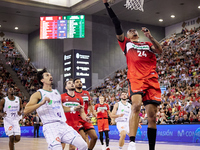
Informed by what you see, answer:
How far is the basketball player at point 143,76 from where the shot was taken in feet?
15.8

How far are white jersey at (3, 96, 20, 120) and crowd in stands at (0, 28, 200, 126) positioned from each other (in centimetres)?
814

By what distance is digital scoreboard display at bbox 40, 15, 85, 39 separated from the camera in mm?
22812

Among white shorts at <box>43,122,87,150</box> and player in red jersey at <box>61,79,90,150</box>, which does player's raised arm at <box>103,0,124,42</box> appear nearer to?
white shorts at <box>43,122,87,150</box>

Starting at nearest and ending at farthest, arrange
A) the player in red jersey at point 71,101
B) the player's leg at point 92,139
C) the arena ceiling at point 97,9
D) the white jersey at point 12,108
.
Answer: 1. the player in red jersey at point 71,101
2. the player's leg at point 92,139
3. the white jersey at point 12,108
4. the arena ceiling at point 97,9

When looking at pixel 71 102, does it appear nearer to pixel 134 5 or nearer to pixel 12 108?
pixel 134 5

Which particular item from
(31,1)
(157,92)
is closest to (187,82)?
(157,92)

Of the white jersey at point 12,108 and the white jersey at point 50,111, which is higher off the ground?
the white jersey at point 50,111

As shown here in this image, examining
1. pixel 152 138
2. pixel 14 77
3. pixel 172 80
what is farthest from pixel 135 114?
pixel 14 77

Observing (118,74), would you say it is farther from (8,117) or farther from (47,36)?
(8,117)

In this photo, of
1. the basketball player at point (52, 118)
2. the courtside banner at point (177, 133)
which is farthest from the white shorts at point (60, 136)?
the courtside banner at point (177, 133)

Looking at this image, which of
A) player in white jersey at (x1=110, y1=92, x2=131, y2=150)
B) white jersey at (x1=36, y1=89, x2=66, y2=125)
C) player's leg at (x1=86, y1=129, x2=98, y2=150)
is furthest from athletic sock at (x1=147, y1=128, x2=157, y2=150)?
player in white jersey at (x1=110, y1=92, x2=131, y2=150)

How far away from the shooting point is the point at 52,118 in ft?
16.8

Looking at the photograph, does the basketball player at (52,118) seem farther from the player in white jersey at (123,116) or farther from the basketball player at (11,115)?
the player in white jersey at (123,116)

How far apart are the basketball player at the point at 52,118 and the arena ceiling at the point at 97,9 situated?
18.8 metres
